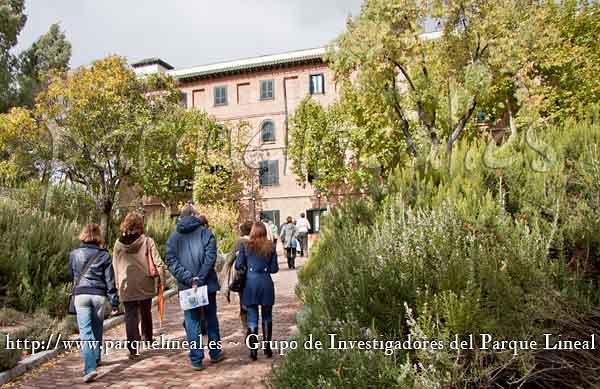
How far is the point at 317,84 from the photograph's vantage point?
3500cm

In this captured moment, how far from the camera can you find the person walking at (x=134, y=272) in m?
6.69

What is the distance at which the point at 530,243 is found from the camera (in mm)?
3836

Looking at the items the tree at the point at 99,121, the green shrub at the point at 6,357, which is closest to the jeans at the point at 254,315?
the green shrub at the point at 6,357

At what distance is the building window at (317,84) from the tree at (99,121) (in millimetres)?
15387

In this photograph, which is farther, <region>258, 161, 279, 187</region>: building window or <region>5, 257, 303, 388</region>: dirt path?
<region>258, 161, 279, 187</region>: building window

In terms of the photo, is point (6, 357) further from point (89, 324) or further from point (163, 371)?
point (163, 371)

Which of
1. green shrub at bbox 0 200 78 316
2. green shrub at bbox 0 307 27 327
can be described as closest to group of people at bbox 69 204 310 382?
green shrub at bbox 0 307 27 327

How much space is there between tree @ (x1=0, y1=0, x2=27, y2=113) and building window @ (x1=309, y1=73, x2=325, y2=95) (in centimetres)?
1903

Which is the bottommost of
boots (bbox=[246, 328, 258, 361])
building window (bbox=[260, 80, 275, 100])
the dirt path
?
the dirt path

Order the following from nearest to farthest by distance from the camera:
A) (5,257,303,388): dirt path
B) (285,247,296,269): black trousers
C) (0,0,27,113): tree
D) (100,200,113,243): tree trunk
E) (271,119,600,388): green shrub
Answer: (271,119,600,388): green shrub, (5,257,303,388): dirt path, (100,200,113,243): tree trunk, (285,247,296,269): black trousers, (0,0,27,113): tree

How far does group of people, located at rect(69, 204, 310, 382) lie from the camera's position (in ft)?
19.6

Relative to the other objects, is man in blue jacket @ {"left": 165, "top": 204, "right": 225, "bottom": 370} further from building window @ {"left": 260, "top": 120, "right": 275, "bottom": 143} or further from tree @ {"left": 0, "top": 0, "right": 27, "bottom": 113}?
building window @ {"left": 260, "top": 120, "right": 275, "bottom": 143}

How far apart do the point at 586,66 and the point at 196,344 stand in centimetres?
2615

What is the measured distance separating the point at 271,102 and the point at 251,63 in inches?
138
